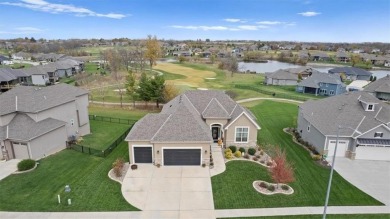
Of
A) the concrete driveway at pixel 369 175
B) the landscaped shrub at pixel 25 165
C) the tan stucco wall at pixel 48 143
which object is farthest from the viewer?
the tan stucco wall at pixel 48 143

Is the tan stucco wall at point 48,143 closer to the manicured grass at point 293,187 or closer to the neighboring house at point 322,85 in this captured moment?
the manicured grass at point 293,187

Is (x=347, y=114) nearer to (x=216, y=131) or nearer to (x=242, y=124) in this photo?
(x=242, y=124)

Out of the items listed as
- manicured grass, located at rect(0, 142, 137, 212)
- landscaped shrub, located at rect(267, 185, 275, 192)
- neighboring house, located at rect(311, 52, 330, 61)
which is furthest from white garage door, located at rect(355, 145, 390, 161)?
neighboring house, located at rect(311, 52, 330, 61)

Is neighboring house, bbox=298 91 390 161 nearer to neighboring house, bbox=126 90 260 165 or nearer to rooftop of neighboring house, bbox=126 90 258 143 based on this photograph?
neighboring house, bbox=126 90 260 165

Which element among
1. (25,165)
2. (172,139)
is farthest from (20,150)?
(172,139)

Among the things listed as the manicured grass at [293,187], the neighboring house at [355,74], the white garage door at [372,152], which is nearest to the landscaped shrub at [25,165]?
the manicured grass at [293,187]

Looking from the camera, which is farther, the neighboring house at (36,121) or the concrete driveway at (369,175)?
the neighboring house at (36,121)
